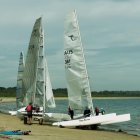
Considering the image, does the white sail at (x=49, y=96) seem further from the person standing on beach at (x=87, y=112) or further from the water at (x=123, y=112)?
the person standing on beach at (x=87, y=112)

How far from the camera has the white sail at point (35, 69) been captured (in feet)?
111

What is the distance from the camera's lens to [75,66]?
28.5 metres

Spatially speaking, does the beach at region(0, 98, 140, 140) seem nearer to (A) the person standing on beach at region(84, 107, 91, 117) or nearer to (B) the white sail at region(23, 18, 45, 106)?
(A) the person standing on beach at region(84, 107, 91, 117)

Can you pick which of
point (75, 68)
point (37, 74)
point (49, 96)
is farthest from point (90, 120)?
point (37, 74)

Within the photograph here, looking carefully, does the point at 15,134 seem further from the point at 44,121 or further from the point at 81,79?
the point at 44,121

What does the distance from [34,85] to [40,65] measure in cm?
162

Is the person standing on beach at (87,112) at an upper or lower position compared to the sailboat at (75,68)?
lower

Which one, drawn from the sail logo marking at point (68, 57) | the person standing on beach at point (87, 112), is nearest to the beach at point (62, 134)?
the person standing on beach at point (87, 112)

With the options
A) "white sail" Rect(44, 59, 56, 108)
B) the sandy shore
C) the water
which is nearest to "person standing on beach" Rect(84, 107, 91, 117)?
the sandy shore

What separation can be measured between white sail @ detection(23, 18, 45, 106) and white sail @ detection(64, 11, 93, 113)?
5.11m

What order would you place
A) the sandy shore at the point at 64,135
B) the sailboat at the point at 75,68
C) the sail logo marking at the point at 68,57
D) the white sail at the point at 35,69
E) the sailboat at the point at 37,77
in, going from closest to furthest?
the sandy shore at the point at 64,135 → the sailboat at the point at 75,68 → the sail logo marking at the point at 68,57 → the sailboat at the point at 37,77 → the white sail at the point at 35,69

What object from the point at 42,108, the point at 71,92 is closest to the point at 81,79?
the point at 71,92

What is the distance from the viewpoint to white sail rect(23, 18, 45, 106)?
33.8 metres

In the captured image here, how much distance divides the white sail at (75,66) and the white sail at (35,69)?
511 centimetres
